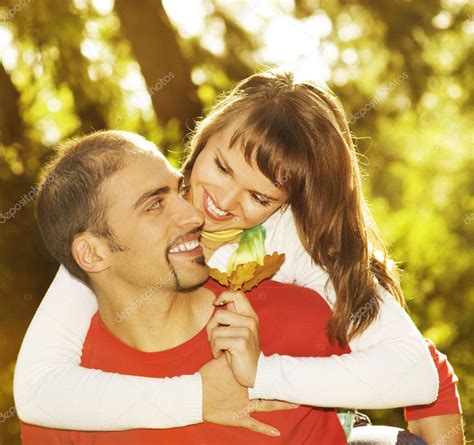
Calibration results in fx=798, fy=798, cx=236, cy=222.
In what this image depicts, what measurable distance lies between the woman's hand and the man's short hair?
0.40 m

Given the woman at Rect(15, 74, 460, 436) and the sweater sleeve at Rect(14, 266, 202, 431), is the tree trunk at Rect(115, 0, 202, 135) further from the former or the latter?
the sweater sleeve at Rect(14, 266, 202, 431)

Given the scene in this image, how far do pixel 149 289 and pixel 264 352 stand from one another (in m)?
0.43

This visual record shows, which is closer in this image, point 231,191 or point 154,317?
point 154,317

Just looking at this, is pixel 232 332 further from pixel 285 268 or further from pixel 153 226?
pixel 285 268

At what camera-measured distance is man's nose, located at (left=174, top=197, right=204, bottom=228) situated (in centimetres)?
247

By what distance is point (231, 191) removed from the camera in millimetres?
2844

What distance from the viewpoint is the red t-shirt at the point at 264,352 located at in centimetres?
250

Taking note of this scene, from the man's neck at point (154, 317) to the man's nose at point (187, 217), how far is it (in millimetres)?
224

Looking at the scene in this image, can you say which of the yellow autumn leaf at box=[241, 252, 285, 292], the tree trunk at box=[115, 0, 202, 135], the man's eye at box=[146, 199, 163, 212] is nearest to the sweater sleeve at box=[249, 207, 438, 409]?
the yellow autumn leaf at box=[241, 252, 285, 292]
